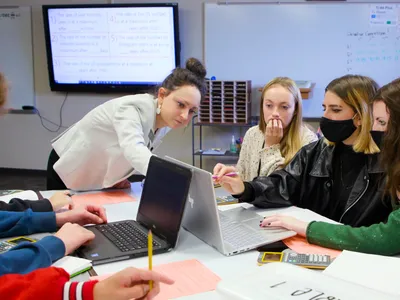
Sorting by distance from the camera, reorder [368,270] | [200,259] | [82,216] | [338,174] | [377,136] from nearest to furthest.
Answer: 1. [368,270]
2. [200,259]
3. [82,216]
4. [377,136]
5. [338,174]

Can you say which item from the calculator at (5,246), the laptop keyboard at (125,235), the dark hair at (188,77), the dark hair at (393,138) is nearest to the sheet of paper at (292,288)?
the laptop keyboard at (125,235)

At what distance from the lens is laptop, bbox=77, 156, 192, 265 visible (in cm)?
124

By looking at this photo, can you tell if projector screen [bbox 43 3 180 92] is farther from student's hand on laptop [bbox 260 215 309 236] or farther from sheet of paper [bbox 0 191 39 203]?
student's hand on laptop [bbox 260 215 309 236]

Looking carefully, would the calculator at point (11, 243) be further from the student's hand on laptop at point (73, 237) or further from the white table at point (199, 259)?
the white table at point (199, 259)

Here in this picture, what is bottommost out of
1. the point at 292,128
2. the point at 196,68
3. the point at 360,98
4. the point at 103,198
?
the point at 103,198

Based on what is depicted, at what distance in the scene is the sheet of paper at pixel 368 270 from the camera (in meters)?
1.02

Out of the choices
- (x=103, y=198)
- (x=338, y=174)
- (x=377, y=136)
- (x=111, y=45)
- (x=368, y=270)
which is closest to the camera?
(x=368, y=270)

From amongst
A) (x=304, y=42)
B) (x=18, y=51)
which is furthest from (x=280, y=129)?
(x=18, y=51)

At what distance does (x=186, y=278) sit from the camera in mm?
1104

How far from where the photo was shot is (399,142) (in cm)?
129

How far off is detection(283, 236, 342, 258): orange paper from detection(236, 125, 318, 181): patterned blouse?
75 centimetres

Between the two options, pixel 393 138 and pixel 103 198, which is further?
pixel 103 198

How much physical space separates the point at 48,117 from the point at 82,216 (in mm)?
3500

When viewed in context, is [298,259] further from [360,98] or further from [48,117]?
[48,117]
